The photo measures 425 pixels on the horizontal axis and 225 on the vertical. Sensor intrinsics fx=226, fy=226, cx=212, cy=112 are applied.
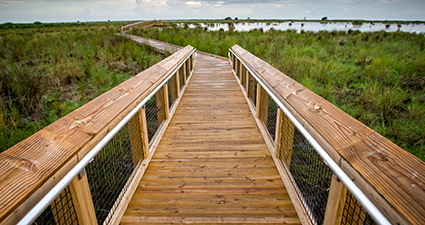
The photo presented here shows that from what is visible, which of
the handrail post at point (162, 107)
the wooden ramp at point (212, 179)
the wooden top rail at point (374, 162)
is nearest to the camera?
the wooden top rail at point (374, 162)

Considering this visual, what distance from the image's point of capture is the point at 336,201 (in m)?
1.26

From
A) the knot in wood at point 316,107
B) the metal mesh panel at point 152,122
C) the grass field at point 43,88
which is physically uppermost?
the knot in wood at point 316,107

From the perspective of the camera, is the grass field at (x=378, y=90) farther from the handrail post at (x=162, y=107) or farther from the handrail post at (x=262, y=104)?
the handrail post at (x=162, y=107)

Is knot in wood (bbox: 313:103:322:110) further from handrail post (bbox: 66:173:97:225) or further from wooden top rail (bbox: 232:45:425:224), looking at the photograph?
handrail post (bbox: 66:173:97:225)

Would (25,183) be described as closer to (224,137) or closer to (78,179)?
(78,179)

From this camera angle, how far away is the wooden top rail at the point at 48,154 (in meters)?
0.78

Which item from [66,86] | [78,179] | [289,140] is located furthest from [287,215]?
[66,86]

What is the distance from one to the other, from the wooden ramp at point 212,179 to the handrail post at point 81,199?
1.75ft

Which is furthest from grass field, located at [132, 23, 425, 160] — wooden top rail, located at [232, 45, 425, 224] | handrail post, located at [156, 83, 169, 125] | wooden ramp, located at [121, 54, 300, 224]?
handrail post, located at [156, 83, 169, 125]

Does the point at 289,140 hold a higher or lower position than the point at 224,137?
higher

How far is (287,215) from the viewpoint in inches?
71.6

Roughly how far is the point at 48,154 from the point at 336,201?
58.0 inches

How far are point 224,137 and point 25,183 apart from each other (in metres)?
2.52

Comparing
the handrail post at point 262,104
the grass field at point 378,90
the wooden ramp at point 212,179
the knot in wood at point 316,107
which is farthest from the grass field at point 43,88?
the grass field at point 378,90
